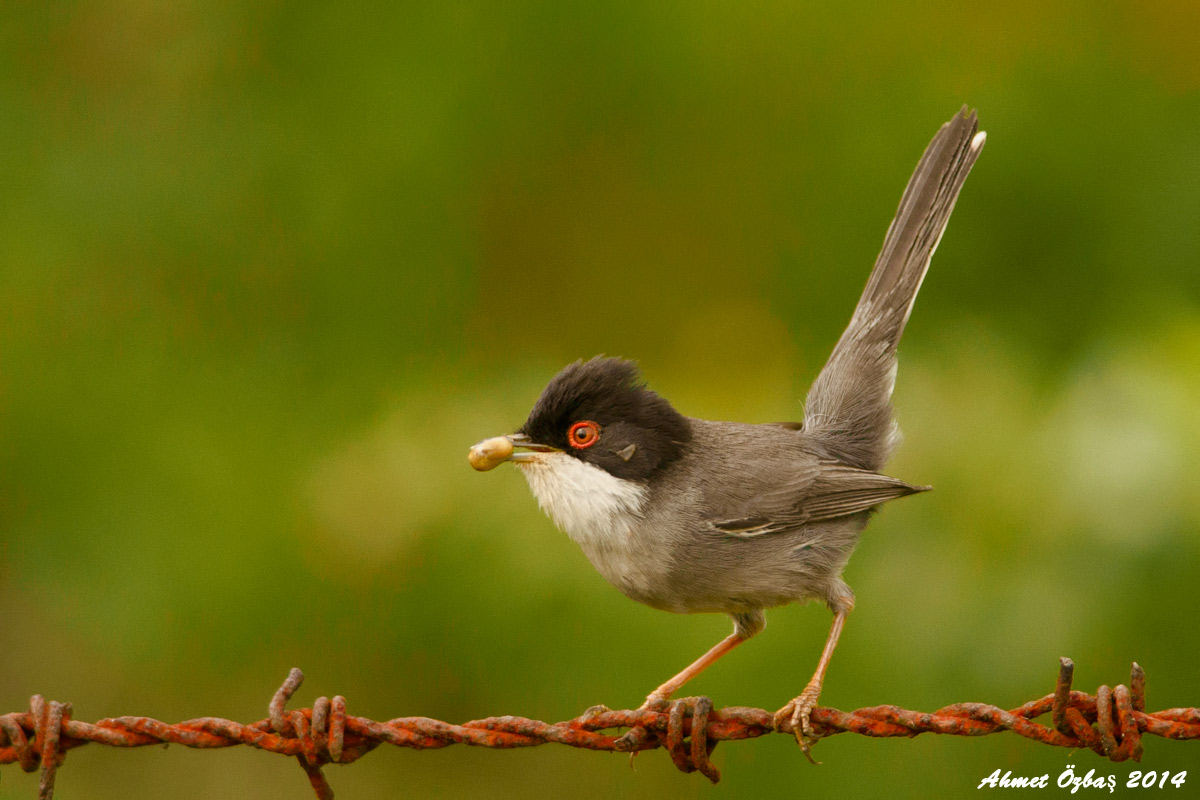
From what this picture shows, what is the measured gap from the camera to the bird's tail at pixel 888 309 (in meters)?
4.10

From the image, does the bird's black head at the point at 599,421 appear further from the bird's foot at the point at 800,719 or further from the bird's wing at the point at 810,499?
the bird's foot at the point at 800,719

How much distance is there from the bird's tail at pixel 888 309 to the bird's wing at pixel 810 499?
1.20 feet

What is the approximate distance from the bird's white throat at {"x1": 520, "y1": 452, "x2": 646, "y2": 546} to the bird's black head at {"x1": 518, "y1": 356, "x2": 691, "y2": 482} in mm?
43

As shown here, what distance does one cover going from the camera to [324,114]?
238 inches

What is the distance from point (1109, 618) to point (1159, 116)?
2521 mm

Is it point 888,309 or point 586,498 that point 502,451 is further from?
point 888,309

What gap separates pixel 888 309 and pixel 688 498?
1261mm

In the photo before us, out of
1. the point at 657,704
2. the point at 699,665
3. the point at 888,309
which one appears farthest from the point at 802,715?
the point at 888,309

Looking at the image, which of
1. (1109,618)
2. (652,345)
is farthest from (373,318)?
(1109,618)

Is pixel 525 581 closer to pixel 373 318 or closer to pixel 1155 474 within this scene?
pixel 373 318

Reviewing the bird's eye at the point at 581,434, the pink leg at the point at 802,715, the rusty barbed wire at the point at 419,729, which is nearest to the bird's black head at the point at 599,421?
the bird's eye at the point at 581,434

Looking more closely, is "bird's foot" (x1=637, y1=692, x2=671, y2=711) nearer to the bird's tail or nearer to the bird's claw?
the bird's claw

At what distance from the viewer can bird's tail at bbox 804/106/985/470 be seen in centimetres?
410

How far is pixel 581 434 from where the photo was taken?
3479mm
